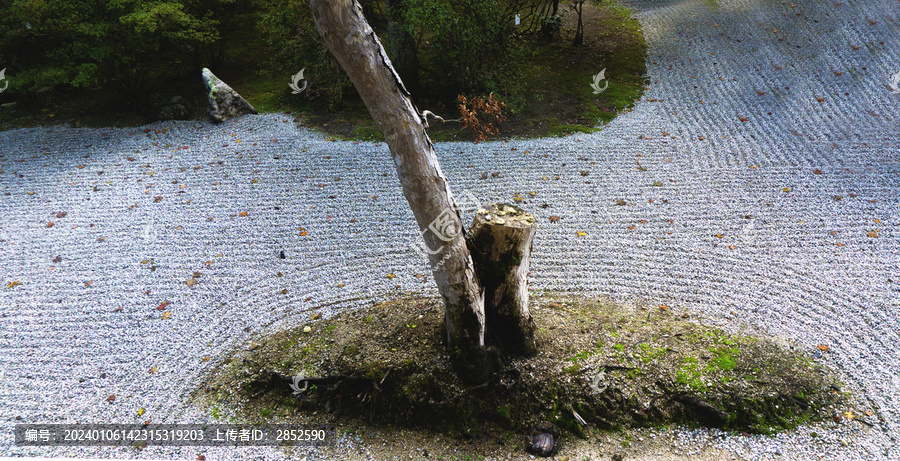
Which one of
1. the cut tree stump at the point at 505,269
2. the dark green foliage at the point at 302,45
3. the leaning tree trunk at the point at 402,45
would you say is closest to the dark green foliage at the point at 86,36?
the dark green foliage at the point at 302,45

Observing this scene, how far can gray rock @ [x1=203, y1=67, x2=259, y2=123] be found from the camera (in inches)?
329

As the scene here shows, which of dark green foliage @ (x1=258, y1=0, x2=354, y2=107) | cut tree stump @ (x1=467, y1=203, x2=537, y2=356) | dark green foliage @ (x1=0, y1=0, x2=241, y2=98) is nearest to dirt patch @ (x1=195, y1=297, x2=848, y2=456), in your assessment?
cut tree stump @ (x1=467, y1=203, x2=537, y2=356)

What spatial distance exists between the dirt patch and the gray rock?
18.4ft

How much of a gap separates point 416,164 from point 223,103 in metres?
6.71

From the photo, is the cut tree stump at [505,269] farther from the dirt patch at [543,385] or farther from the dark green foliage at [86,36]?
the dark green foliage at [86,36]

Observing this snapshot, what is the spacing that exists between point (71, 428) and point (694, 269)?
536cm

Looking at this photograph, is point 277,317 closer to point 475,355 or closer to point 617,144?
point 475,355

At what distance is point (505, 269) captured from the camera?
343cm

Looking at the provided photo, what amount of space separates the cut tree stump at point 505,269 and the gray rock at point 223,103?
6.59m

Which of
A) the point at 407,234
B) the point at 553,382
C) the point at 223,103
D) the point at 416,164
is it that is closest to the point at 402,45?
the point at 223,103

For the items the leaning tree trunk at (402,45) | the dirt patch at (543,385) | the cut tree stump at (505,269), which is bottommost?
the dirt patch at (543,385)

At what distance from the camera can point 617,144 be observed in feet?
24.3

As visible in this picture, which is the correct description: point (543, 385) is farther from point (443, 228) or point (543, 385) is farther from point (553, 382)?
point (443, 228)

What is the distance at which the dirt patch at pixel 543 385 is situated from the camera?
346 cm
